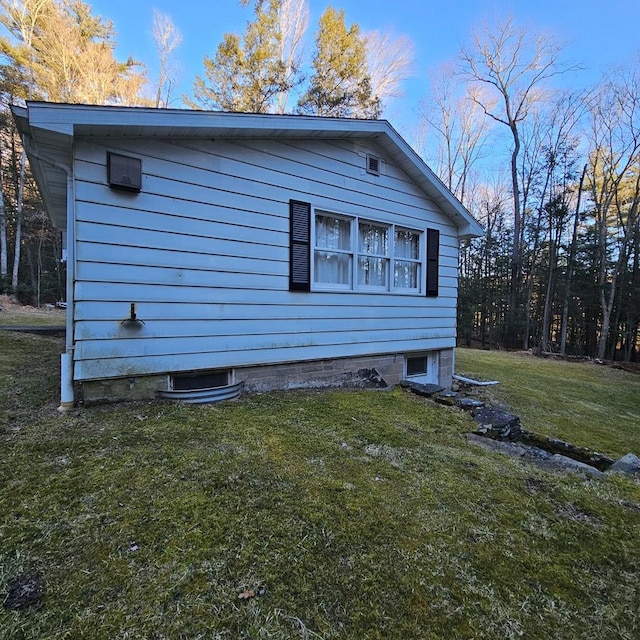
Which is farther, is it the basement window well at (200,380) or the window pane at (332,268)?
the window pane at (332,268)

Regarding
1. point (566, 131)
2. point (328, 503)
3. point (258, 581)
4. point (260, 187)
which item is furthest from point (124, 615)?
point (566, 131)

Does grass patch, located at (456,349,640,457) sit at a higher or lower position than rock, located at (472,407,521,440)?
lower

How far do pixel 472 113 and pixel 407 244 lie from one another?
53.8 feet

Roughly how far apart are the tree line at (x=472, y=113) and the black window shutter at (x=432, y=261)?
35.4ft

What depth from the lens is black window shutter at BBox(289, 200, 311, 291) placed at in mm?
A: 4590

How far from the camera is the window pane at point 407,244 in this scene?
19.4 ft

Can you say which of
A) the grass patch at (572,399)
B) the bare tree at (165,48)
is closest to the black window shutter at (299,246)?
the grass patch at (572,399)

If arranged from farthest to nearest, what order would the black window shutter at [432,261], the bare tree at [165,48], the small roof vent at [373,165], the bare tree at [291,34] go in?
1. the bare tree at [165,48]
2. the bare tree at [291,34]
3. the black window shutter at [432,261]
4. the small roof vent at [373,165]

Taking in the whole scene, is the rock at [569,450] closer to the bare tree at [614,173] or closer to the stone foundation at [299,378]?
the stone foundation at [299,378]

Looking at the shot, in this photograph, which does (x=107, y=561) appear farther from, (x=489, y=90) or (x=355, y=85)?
(x=489, y=90)

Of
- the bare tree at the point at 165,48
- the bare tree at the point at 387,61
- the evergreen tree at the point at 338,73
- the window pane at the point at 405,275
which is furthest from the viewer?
the bare tree at the point at 165,48

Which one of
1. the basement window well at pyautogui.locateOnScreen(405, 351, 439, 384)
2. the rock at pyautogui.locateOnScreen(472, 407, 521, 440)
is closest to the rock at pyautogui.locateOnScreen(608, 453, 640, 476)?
the rock at pyautogui.locateOnScreen(472, 407, 521, 440)

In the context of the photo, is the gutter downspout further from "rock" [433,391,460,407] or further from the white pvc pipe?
"rock" [433,391,460,407]

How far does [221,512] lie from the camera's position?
1.91 m
